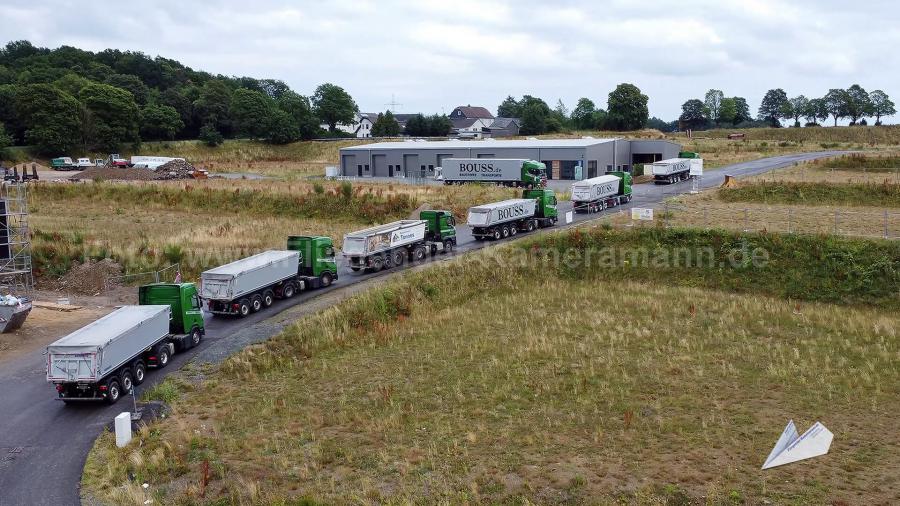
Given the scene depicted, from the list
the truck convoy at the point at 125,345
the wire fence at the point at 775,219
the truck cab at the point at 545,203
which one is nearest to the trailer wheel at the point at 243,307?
the truck convoy at the point at 125,345

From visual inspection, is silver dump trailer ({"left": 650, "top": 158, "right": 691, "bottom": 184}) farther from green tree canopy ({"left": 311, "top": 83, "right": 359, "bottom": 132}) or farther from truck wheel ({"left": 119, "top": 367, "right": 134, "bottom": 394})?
green tree canopy ({"left": 311, "top": 83, "right": 359, "bottom": 132})

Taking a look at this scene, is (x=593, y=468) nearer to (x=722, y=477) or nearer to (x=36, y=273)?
(x=722, y=477)

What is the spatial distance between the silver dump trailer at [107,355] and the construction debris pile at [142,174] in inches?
2318

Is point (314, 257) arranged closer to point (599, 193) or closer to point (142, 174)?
point (599, 193)

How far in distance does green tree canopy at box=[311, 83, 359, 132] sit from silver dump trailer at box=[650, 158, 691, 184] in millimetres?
84080

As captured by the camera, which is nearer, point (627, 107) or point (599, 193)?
point (599, 193)

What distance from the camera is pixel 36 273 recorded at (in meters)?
38.1

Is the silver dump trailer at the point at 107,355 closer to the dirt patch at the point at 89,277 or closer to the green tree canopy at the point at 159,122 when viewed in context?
the dirt patch at the point at 89,277

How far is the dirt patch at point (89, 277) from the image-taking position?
117 ft

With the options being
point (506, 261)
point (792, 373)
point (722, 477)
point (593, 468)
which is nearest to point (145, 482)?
point (593, 468)

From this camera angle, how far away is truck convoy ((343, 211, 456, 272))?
1421 inches

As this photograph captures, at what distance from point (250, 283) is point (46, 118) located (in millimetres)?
86074

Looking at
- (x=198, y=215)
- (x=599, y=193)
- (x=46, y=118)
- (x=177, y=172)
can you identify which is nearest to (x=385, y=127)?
(x=46, y=118)

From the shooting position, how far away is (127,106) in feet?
353
